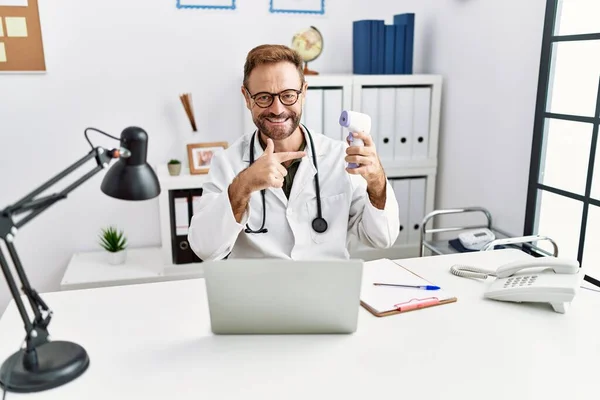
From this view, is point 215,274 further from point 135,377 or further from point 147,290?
point 147,290

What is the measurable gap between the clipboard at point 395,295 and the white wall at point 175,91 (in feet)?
3.91

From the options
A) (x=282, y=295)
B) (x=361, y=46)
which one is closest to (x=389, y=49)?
(x=361, y=46)

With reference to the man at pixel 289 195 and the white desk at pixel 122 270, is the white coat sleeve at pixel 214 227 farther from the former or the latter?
the white desk at pixel 122 270

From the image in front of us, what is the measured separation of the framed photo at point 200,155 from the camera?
9.18 feet

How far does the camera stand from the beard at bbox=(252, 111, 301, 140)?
1.71 metres

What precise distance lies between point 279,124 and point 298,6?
4.86ft

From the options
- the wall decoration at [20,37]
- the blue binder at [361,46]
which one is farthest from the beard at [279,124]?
the wall decoration at [20,37]

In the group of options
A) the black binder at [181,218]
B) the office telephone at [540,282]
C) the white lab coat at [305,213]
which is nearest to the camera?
the office telephone at [540,282]

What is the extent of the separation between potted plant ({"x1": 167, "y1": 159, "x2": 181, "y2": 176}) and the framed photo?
76 millimetres

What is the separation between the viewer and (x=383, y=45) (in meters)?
2.89

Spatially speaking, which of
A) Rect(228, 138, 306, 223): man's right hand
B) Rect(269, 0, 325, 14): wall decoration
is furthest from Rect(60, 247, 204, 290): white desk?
Rect(269, 0, 325, 14): wall decoration

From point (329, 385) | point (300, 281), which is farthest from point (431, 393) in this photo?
point (300, 281)

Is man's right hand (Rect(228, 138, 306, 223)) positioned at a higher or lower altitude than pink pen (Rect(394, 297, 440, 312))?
higher

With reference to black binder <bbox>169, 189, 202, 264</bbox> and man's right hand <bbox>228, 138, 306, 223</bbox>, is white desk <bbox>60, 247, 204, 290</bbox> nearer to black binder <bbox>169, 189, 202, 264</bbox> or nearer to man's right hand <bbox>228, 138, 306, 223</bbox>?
black binder <bbox>169, 189, 202, 264</bbox>
